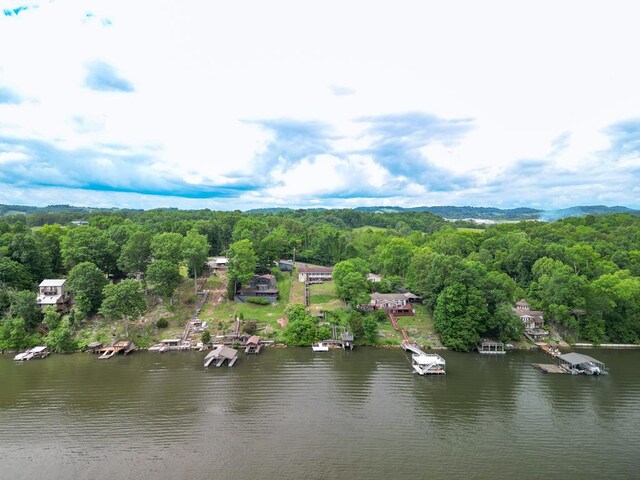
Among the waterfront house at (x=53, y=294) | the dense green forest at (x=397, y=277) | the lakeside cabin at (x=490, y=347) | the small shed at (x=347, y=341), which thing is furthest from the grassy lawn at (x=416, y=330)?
the waterfront house at (x=53, y=294)

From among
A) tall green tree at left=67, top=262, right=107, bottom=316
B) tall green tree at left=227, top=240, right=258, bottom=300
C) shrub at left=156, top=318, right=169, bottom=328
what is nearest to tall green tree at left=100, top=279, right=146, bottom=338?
Result: shrub at left=156, top=318, right=169, bottom=328

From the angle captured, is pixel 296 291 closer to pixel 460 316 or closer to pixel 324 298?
pixel 324 298

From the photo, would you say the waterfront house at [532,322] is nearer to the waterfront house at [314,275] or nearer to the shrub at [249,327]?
the waterfront house at [314,275]

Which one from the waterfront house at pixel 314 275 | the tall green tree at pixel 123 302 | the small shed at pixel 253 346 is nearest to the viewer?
the small shed at pixel 253 346

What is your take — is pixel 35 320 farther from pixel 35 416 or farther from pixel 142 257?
pixel 35 416

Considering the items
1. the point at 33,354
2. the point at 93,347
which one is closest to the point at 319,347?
the point at 93,347

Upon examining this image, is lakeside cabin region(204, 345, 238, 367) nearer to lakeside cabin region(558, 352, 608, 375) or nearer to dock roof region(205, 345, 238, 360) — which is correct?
dock roof region(205, 345, 238, 360)

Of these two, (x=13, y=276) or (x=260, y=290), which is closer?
(x=13, y=276)
